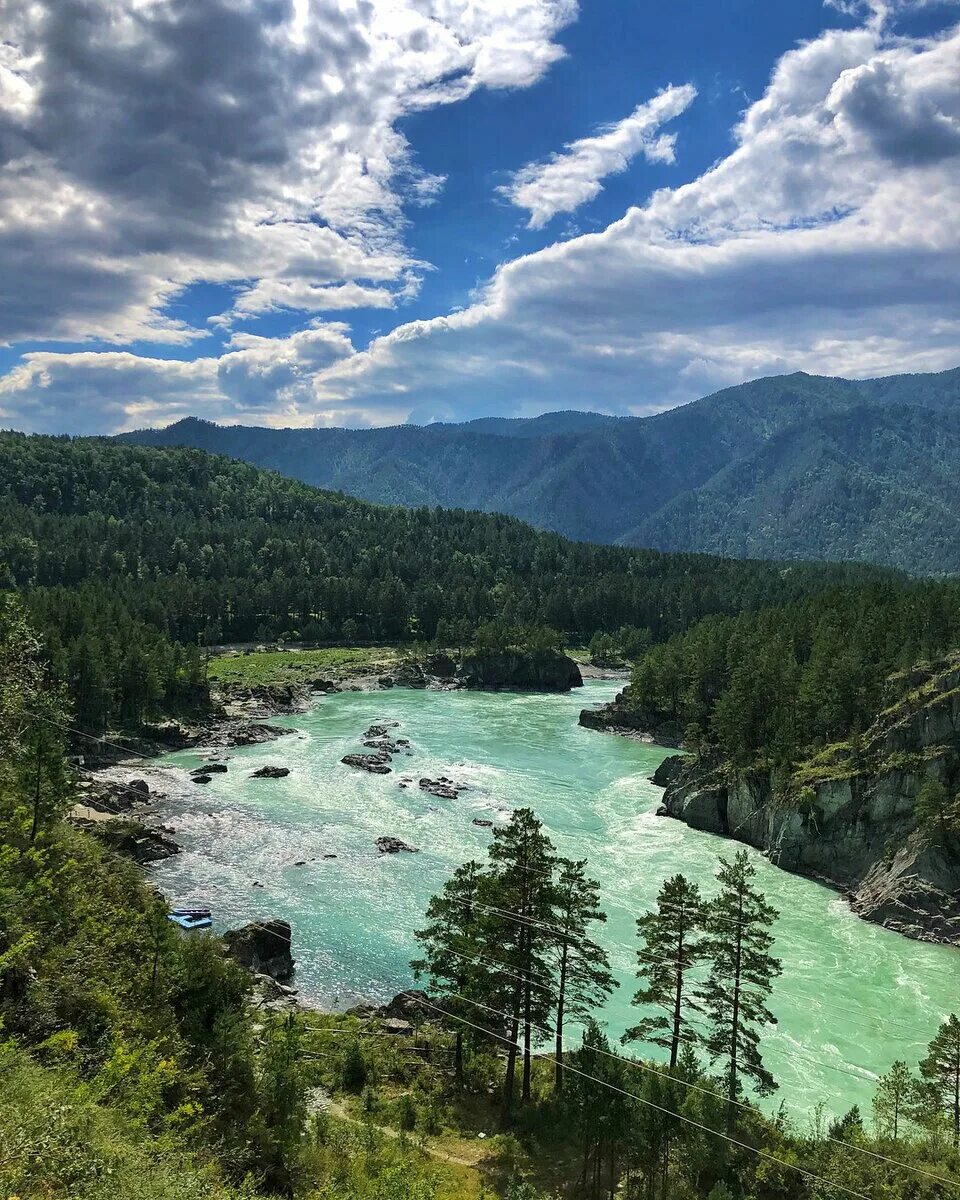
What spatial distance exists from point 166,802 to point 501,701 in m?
71.2

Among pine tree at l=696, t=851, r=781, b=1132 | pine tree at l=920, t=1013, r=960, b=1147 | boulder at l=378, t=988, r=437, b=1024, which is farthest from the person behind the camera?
boulder at l=378, t=988, r=437, b=1024

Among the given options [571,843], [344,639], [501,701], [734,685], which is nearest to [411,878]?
[571,843]

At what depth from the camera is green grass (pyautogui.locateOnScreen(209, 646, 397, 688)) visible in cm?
13675

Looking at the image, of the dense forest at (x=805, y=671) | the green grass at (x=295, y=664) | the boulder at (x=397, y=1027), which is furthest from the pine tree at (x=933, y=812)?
the green grass at (x=295, y=664)

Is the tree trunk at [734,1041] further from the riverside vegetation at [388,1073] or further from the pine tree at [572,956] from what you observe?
the pine tree at [572,956]

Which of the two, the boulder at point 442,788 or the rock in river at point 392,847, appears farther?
the boulder at point 442,788

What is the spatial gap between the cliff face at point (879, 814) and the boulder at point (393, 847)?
86.7 feet

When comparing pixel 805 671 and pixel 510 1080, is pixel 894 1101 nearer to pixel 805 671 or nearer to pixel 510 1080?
pixel 510 1080

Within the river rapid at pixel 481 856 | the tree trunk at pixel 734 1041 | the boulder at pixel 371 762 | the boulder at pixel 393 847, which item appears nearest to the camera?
the tree trunk at pixel 734 1041

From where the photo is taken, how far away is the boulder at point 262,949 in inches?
1683

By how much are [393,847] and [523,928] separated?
3329 cm

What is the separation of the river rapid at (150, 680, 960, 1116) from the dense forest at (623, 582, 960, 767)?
1024 centimetres

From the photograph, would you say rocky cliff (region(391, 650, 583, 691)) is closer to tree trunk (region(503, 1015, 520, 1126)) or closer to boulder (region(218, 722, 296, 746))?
boulder (region(218, 722, 296, 746))

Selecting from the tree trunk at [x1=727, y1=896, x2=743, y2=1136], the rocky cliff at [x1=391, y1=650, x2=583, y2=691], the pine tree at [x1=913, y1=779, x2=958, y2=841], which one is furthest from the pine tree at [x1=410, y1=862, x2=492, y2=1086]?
the rocky cliff at [x1=391, y1=650, x2=583, y2=691]
